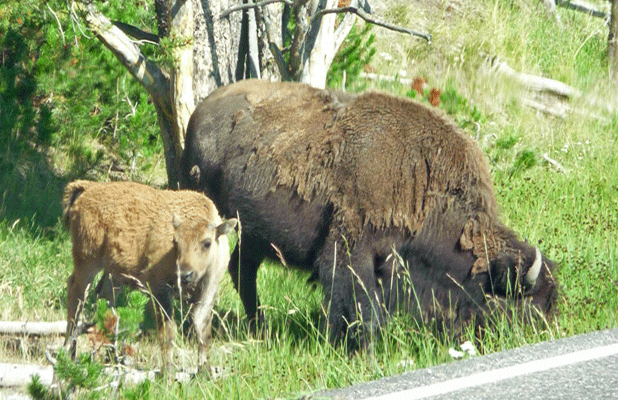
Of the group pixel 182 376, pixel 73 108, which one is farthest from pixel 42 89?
pixel 182 376

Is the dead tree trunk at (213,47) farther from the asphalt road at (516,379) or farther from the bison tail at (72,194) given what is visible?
the asphalt road at (516,379)

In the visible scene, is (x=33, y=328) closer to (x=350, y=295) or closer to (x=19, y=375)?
(x=19, y=375)

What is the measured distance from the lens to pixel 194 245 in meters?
5.03

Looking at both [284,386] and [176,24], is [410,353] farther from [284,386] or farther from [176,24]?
[176,24]

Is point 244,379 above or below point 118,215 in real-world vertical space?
below

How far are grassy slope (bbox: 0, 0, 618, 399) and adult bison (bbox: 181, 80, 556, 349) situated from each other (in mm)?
273

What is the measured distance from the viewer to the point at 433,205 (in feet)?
19.1

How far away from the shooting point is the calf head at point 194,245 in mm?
5000

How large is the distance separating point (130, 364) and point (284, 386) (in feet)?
4.33

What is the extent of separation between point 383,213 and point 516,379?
186 centimetres

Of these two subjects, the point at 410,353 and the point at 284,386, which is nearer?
the point at 284,386

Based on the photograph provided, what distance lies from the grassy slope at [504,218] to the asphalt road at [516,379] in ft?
1.57

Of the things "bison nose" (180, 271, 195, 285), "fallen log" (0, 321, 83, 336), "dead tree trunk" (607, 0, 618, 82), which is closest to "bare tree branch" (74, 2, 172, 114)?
"fallen log" (0, 321, 83, 336)

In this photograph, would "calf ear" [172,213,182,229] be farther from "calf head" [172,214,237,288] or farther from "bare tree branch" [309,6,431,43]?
"bare tree branch" [309,6,431,43]
